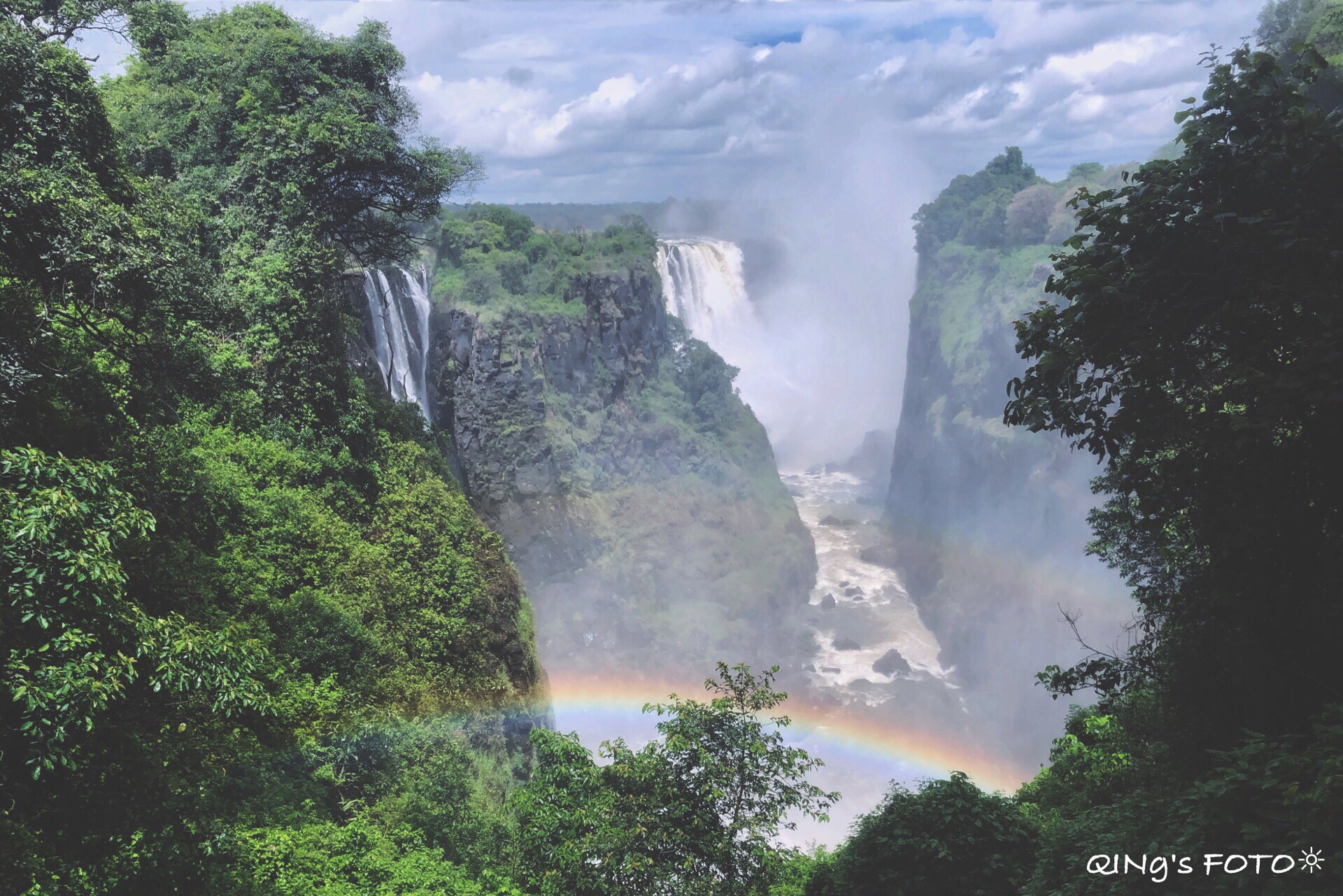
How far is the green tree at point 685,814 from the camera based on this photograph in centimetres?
959

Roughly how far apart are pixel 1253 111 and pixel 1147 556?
709 centimetres

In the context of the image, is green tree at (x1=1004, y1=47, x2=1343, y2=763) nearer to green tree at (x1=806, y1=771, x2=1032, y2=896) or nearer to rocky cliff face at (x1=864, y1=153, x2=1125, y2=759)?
green tree at (x1=806, y1=771, x2=1032, y2=896)

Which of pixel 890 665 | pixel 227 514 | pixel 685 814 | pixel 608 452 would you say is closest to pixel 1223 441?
pixel 685 814

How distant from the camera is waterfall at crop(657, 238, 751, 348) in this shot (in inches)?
2473

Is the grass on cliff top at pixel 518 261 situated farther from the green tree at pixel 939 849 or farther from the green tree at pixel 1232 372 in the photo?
the green tree at pixel 1232 372

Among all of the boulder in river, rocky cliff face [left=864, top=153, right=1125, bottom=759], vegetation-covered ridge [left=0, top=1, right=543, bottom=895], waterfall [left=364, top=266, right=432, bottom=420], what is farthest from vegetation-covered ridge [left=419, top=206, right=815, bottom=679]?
vegetation-covered ridge [left=0, top=1, right=543, bottom=895]

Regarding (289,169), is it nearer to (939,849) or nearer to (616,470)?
(939,849)

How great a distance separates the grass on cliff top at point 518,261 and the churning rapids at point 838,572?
358 inches

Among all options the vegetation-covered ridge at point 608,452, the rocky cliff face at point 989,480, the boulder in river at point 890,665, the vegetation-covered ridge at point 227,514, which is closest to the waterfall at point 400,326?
the vegetation-covered ridge at point 227,514

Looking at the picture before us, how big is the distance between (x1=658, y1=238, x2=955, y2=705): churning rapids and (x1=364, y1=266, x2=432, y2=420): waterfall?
84.3 ft

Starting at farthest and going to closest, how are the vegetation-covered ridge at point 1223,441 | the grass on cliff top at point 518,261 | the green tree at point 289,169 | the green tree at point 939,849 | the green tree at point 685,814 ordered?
the grass on cliff top at point 518,261, the green tree at point 289,169, the green tree at point 685,814, the green tree at point 939,849, the vegetation-covered ridge at point 1223,441

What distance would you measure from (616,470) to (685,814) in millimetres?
41369

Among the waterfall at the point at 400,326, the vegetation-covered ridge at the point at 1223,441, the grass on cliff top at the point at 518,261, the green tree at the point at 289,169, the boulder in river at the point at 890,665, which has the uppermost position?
the grass on cliff top at the point at 518,261

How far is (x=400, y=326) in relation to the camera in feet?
101
